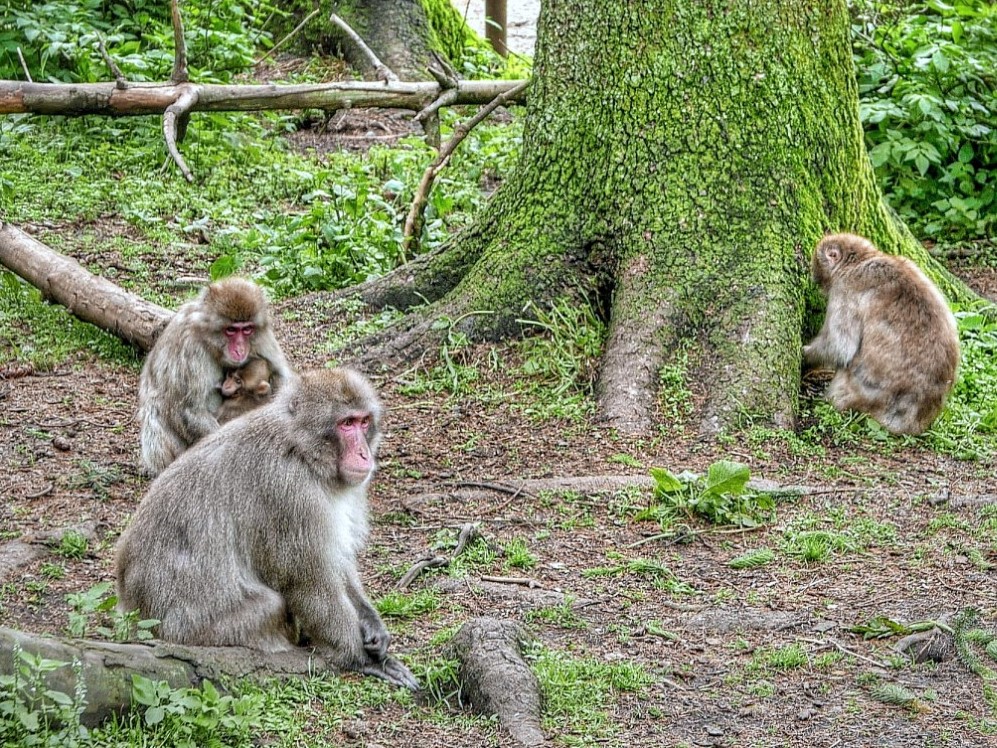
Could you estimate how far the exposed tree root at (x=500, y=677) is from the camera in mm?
4176

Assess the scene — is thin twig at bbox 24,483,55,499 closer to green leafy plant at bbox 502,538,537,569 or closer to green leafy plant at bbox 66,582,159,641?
green leafy plant at bbox 66,582,159,641

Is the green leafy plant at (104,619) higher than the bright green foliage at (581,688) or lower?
higher

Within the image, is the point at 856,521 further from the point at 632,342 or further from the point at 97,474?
the point at 97,474

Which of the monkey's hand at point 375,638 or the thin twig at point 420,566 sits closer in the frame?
the monkey's hand at point 375,638

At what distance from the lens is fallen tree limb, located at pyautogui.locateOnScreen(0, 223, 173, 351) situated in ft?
25.8

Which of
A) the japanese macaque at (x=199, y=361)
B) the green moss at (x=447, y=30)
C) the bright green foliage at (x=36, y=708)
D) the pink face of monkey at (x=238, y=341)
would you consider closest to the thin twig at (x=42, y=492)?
the japanese macaque at (x=199, y=361)

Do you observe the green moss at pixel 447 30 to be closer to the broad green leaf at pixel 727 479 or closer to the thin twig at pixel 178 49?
the thin twig at pixel 178 49

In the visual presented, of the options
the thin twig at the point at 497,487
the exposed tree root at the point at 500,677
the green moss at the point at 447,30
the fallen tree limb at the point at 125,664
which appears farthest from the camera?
the green moss at the point at 447,30

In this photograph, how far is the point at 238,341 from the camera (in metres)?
6.27

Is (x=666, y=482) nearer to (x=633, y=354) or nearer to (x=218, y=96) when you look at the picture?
(x=633, y=354)

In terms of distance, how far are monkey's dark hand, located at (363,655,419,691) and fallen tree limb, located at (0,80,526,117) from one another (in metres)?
5.74

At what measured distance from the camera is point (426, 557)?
5.51m

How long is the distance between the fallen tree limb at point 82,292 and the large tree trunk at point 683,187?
59.9 inches

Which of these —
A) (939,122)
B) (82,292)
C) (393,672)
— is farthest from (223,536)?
(939,122)
